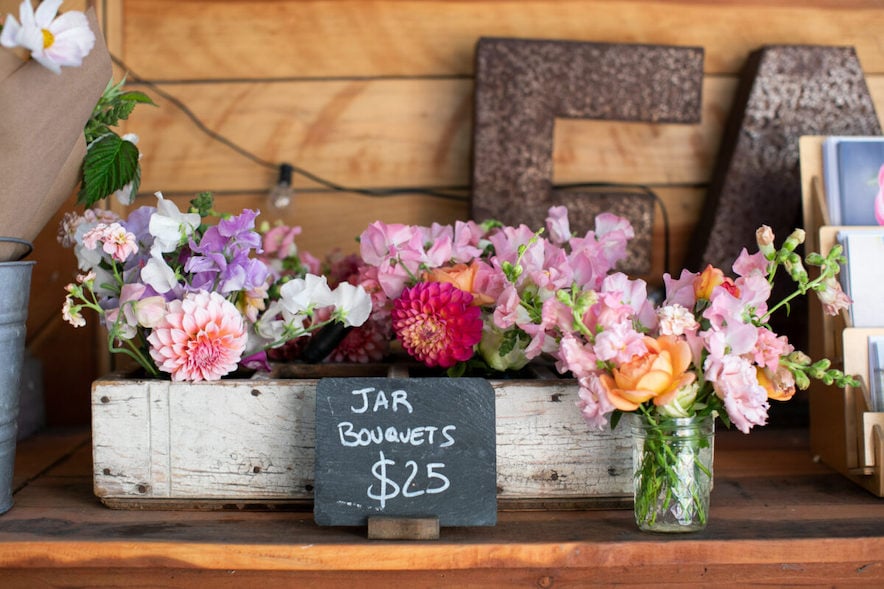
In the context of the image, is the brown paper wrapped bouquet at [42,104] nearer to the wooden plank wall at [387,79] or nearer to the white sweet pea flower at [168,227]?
the white sweet pea flower at [168,227]

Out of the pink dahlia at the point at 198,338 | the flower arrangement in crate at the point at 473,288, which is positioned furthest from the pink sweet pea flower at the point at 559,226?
the pink dahlia at the point at 198,338

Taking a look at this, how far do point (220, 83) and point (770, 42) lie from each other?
0.97m

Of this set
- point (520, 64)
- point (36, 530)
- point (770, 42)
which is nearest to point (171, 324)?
point (36, 530)

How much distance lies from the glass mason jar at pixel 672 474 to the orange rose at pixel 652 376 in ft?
0.20

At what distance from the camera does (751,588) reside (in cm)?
97

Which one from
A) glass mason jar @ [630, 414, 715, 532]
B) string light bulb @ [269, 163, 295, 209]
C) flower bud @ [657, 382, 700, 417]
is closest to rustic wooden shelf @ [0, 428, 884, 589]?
glass mason jar @ [630, 414, 715, 532]

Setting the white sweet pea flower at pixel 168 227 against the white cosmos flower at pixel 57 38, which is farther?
the white sweet pea flower at pixel 168 227

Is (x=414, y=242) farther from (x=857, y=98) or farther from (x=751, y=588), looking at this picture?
(x=857, y=98)

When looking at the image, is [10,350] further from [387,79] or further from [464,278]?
[387,79]

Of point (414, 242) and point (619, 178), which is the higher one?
point (619, 178)

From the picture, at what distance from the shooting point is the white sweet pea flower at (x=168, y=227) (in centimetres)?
101

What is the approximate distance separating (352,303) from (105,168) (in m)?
0.34

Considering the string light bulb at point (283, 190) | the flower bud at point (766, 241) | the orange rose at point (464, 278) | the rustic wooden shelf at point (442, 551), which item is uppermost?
the string light bulb at point (283, 190)

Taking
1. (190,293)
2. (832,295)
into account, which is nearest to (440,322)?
(190,293)
